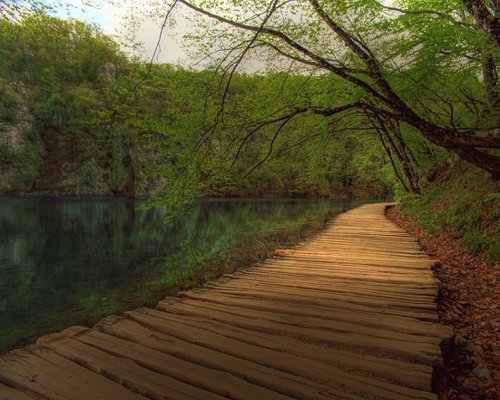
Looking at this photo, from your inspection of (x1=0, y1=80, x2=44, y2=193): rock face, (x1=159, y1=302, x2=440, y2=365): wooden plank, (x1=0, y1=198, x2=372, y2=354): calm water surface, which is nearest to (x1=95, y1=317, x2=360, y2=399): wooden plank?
(x1=159, y1=302, x2=440, y2=365): wooden plank

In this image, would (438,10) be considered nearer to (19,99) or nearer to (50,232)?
(50,232)

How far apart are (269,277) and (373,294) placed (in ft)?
6.77

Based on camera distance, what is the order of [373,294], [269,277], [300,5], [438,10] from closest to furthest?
[373,294] → [269,277] → [300,5] → [438,10]

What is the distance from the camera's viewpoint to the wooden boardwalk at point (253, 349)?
2.48 m

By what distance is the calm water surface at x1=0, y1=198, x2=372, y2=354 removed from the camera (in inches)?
296

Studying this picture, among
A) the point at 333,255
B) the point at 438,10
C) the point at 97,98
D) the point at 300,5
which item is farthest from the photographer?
the point at 97,98

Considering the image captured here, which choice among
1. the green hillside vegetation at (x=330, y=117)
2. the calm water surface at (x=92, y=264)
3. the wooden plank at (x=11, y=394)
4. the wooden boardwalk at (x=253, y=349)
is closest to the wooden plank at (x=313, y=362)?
the wooden boardwalk at (x=253, y=349)

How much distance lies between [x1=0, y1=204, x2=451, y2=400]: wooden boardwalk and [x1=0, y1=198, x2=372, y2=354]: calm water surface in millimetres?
4049

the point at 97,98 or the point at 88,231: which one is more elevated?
the point at 97,98

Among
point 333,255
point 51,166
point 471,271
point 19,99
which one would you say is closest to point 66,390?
point 333,255

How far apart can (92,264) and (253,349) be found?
35.9 feet

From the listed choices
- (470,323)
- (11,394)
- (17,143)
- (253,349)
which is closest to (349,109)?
(470,323)

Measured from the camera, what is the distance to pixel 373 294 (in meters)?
4.86

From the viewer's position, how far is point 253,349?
315 centimetres
